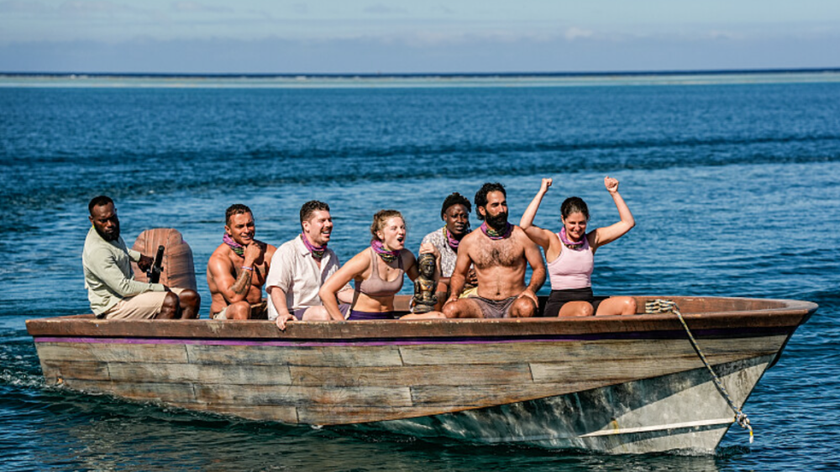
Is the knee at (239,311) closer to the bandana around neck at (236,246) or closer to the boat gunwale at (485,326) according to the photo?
the boat gunwale at (485,326)

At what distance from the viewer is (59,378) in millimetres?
10180

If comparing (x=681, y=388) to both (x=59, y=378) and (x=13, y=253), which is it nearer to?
(x=59, y=378)

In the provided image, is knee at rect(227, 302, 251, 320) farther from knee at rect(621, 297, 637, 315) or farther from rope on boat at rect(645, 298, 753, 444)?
rope on boat at rect(645, 298, 753, 444)

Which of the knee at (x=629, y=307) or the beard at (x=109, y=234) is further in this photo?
the beard at (x=109, y=234)

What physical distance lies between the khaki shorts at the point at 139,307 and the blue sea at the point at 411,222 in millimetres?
890

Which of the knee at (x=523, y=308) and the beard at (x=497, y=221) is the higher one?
the beard at (x=497, y=221)

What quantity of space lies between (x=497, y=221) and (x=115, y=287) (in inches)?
149

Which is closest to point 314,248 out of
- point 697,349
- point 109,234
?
point 109,234

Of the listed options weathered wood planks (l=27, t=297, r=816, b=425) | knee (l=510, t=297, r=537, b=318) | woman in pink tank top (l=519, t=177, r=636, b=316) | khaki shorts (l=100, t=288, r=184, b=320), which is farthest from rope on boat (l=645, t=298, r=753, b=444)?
khaki shorts (l=100, t=288, r=184, b=320)

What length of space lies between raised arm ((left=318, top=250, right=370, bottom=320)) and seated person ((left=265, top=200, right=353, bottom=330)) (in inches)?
6.1

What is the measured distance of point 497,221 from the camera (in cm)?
873

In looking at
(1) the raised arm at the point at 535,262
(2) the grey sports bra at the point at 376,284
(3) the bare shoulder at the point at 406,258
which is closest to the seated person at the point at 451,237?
(3) the bare shoulder at the point at 406,258

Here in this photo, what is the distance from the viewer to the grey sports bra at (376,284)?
8742 mm

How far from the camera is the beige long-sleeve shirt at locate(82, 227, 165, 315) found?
965 centimetres
